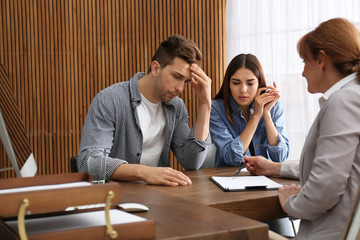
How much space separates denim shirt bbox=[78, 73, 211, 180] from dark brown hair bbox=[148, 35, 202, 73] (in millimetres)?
243

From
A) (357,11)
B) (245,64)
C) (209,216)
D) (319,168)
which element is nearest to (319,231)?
(319,168)

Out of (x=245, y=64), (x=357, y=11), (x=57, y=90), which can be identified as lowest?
(x=57, y=90)

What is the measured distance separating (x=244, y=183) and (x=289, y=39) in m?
3.03

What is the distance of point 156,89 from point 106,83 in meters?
2.54

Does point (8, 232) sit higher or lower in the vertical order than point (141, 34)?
lower

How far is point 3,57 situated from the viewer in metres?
5.19

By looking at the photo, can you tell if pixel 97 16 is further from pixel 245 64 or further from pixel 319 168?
pixel 319 168

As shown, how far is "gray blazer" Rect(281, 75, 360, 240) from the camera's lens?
1744 millimetres

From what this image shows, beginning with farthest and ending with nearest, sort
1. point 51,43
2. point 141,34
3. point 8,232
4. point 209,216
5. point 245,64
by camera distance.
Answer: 1. point 141,34
2. point 51,43
3. point 245,64
4. point 209,216
5. point 8,232

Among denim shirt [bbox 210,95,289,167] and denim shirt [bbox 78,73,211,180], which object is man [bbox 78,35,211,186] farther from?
denim shirt [bbox 210,95,289,167]

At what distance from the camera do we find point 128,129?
303 cm

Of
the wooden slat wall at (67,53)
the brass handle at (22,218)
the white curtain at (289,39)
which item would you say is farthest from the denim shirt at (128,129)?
the wooden slat wall at (67,53)

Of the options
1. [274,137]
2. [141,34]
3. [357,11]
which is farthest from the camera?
[141,34]

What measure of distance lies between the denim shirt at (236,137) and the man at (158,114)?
34cm
